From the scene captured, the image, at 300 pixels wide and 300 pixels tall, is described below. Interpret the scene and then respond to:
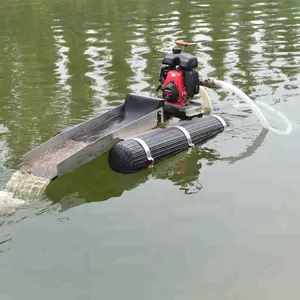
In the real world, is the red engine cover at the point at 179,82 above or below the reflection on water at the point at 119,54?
above

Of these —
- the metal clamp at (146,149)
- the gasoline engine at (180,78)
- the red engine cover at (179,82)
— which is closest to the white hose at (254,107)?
the gasoline engine at (180,78)

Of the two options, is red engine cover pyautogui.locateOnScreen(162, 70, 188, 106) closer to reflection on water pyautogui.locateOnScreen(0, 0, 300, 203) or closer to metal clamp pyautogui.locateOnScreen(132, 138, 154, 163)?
reflection on water pyautogui.locateOnScreen(0, 0, 300, 203)

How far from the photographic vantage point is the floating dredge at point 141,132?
6715 mm

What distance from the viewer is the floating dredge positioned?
6715 mm

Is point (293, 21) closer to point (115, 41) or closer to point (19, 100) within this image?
point (115, 41)

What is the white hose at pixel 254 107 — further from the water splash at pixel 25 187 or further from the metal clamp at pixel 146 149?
the water splash at pixel 25 187

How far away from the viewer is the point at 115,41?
1402 centimetres

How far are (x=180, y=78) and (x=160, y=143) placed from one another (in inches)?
53.1

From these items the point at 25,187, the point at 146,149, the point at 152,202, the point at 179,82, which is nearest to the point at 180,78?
the point at 179,82

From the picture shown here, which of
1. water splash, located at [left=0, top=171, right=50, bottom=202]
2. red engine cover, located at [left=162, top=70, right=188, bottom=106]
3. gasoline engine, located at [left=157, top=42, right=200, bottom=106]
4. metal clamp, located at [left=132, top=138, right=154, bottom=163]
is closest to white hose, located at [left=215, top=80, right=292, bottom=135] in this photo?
gasoline engine, located at [left=157, top=42, right=200, bottom=106]

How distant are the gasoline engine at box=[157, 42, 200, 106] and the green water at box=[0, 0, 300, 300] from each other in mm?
883

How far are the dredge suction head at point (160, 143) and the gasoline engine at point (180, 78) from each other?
0.45m

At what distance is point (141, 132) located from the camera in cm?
761

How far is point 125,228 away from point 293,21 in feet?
40.1
